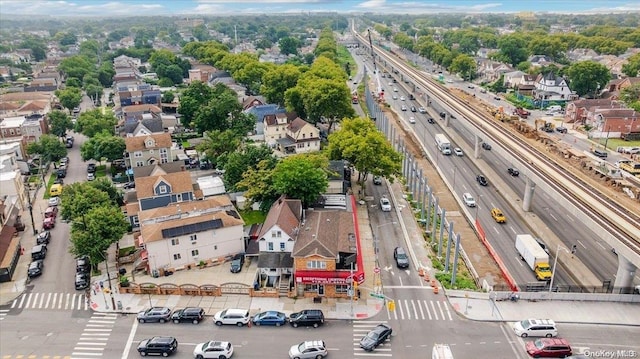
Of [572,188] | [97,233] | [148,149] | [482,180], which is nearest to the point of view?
[97,233]

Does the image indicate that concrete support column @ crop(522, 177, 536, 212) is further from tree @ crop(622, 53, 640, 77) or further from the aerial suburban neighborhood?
tree @ crop(622, 53, 640, 77)

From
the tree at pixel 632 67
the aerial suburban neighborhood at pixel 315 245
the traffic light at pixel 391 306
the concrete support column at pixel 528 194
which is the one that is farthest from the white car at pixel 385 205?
the tree at pixel 632 67

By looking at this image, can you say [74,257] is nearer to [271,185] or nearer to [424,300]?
[271,185]

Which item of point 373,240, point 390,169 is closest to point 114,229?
point 373,240

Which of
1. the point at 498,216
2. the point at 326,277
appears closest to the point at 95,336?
the point at 326,277

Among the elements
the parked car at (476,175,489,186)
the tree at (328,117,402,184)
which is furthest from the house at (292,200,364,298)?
the parked car at (476,175,489,186)

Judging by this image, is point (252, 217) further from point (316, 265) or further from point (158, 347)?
point (158, 347)
